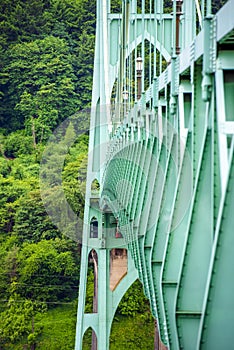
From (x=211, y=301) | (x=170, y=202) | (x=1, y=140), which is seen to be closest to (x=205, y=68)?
(x=211, y=301)

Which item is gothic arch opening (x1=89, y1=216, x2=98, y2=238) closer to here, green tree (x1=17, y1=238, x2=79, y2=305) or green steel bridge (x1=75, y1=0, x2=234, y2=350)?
green tree (x1=17, y1=238, x2=79, y2=305)

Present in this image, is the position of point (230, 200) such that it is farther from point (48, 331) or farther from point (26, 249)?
point (26, 249)

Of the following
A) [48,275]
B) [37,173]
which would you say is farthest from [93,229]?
[37,173]

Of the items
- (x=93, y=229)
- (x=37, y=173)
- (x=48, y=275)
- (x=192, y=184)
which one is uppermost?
(x=37, y=173)

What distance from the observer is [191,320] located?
5332 millimetres

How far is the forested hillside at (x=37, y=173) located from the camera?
37.3 m

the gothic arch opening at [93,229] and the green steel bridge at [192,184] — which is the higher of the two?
the gothic arch opening at [93,229]

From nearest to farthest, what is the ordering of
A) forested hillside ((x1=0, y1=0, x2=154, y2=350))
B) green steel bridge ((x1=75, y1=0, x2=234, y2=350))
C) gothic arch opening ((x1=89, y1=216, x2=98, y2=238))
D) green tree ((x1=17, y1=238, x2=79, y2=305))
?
green steel bridge ((x1=75, y1=0, x2=234, y2=350)) < gothic arch opening ((x1=89, y1=216, x2=98, y2=238)) < forested hillside ((x1=0, y1=0, x2=154, y2=350)) < green tree ((x1=17, y1=238, x2=79, y2=305))

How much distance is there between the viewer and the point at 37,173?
45.5m

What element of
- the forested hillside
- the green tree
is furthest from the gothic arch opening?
the green tree

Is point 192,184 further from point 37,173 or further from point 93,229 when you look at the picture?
point 37,173

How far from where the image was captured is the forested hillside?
3728 centimetres

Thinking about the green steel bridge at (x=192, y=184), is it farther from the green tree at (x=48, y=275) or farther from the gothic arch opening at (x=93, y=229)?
the green tree at (x=48, y=275)

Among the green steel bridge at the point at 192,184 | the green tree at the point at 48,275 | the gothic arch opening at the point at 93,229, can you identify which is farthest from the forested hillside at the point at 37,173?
the green steel bridge at the point at 192,184
